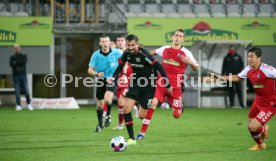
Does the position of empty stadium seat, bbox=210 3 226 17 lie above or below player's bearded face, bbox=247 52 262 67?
above

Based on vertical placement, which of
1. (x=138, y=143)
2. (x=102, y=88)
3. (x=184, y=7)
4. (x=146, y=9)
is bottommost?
(x=138, y=143)

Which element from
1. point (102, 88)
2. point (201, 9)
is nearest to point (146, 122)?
point (102, 88)

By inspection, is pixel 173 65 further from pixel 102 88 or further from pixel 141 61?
pixel 102 88

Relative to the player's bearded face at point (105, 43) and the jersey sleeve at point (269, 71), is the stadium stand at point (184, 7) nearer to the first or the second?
the player's bearded face at point (105, 43)

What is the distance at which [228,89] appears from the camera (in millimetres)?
28453

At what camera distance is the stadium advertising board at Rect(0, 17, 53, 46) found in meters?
27.2

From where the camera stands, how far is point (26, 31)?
2728cm

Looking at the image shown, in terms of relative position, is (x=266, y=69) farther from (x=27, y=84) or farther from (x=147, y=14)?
(x=147, y=14)

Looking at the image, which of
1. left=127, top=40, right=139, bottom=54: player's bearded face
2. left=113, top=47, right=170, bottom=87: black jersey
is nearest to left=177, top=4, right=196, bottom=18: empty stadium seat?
left=113, top=47, right=170, bottom=87: black jersey

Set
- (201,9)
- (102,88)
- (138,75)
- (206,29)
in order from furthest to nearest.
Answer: (201,9), (206,29), (102,88), (138,75)

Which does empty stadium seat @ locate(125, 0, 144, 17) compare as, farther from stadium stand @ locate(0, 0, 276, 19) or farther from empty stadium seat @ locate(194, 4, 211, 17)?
empty stadium seat @ locate(194, 4, 211, 17)

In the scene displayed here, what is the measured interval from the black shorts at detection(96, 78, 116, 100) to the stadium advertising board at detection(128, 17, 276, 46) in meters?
11.2

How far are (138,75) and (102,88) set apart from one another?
11.3 ft

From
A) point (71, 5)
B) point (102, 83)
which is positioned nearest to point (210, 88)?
point (71, 5)
